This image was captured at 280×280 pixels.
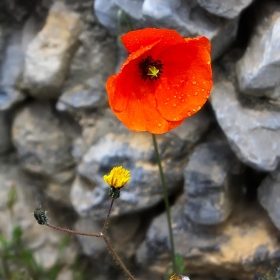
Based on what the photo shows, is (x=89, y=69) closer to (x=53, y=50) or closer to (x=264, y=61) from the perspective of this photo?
(x=53, y=50)

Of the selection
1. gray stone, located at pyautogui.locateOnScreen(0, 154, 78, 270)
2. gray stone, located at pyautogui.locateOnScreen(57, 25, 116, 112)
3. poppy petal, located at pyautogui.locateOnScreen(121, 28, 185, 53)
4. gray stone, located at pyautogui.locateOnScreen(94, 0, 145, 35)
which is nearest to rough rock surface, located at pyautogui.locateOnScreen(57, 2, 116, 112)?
gray stone, located at pyautogui.locateOnScreen(57, 25, 116, 112)

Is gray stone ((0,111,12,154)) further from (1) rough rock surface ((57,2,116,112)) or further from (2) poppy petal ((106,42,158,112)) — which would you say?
(2) poppy petal ((106,42,158,112))

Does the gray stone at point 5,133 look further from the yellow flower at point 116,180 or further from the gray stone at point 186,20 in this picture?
the yellow flower at point 116,180


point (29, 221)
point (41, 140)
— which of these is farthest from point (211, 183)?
point (29, 221)

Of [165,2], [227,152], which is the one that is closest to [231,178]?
[227,152]

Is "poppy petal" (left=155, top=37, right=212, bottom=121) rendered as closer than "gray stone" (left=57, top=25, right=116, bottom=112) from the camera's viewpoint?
Yes

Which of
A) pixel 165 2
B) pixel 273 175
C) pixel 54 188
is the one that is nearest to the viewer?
pixel 165 2

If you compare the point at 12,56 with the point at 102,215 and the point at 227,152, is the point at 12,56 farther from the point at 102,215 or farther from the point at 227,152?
the point at 227,152

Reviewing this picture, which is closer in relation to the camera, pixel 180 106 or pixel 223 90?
pixel 180 106
